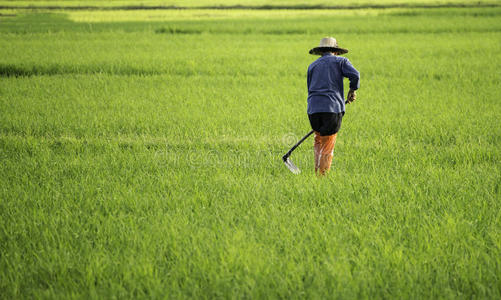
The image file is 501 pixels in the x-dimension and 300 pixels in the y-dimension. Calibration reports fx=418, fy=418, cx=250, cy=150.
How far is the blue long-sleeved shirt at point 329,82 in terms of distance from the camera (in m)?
3.38

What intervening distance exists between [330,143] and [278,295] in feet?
5.64

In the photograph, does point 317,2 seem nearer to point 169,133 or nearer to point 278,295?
point 169,133

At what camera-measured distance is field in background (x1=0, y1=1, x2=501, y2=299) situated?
2221 mm

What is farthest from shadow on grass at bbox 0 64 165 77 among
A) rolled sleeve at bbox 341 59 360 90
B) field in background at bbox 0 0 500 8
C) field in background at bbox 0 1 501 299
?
field in background at bbox 0 0 500 8

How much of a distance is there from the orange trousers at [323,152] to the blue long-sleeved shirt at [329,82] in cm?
27

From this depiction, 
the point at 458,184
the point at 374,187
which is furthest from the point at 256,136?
the point at 458,184

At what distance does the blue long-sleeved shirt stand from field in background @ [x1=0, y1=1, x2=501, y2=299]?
610 millimetres

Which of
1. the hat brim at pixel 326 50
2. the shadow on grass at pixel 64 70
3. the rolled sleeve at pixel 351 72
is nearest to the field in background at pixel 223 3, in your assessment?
the shadow on grass at pixel 64 70

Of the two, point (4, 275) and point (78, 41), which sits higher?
point (78, 41)

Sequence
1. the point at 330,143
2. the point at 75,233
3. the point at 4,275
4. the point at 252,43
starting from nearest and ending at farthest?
the point at 4,275, the point at 75,233, the point at 330,143, the point at 252,43

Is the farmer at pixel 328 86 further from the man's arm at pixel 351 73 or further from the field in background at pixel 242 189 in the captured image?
the field in background at pixel 242 189

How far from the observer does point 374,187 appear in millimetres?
3324

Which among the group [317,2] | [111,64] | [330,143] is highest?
[317,2]

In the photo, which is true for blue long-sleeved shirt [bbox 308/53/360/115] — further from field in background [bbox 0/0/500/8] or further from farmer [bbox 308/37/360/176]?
field in background [bbox 0/0/500/8]
